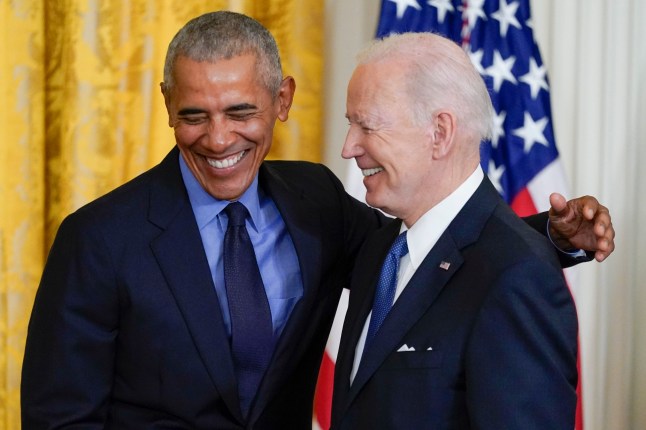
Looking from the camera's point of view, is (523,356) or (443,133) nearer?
(523,356)

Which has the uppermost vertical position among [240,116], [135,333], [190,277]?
[240,116]

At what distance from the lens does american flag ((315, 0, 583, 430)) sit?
122 inches

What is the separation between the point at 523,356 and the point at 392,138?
1.54 feet

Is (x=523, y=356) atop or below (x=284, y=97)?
below

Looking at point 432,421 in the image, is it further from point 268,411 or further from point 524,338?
point 268,411

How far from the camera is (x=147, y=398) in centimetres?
188

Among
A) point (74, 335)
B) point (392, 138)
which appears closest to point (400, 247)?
point (392, 138)

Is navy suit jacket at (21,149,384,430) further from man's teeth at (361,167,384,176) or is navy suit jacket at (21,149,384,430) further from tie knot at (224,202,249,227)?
man's teeth at (361,167,384,176)

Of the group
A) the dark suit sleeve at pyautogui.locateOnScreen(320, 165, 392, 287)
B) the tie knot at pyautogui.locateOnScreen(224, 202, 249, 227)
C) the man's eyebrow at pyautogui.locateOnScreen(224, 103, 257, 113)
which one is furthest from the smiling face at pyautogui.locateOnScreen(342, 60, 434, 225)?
the dark suit sleeve at pyautogui.locateOnScreen(320, 165, 392, 287)

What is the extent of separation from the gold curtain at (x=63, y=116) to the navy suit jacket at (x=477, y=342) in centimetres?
173

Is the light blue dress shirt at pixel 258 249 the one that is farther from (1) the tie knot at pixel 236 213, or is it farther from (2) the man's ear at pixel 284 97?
(2) the man's ear at pixel 284 97

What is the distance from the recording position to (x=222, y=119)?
190 centimetres

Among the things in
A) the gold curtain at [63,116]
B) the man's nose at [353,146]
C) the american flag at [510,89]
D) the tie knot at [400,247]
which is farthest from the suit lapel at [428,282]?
the gold curtain at [63,116]

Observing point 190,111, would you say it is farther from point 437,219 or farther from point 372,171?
point 437,219
